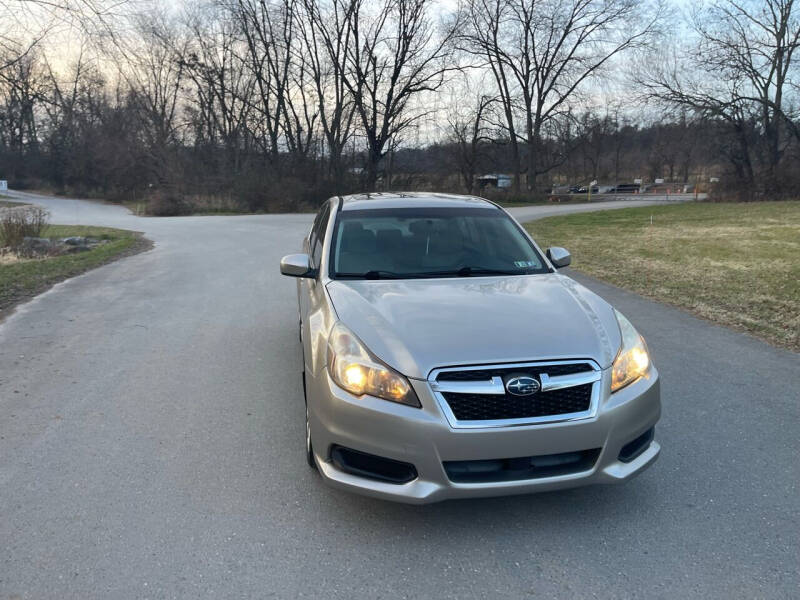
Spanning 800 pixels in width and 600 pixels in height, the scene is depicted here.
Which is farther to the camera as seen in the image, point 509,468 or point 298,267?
point 298,267

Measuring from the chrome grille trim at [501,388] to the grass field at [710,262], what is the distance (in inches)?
174

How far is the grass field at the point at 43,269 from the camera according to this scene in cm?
943

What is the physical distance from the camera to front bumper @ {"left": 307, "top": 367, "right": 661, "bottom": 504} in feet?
9.09

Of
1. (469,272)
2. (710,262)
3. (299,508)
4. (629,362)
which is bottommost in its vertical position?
(299,508)

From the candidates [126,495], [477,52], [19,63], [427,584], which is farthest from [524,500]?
[477,52]

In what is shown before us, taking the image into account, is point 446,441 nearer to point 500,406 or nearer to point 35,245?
point 500,406

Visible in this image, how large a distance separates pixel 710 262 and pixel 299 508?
36.7 feet

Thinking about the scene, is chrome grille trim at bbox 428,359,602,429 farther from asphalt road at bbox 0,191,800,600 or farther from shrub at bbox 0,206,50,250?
shrub at bbox 0,206,50,250

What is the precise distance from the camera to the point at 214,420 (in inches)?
173

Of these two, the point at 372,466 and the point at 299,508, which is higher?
the point at 372,466

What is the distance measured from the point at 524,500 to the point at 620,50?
156 feet

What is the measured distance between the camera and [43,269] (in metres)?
11.6

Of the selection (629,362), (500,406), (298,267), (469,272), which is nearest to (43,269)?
(298,267)

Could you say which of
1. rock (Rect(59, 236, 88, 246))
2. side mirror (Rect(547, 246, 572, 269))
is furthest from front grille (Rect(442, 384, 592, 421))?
rock (Rect(59, 236, 88, 246))
